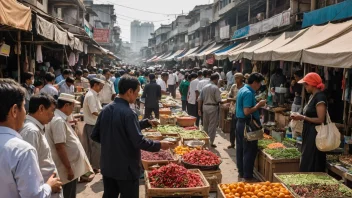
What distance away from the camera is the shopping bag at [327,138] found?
16.5 ft

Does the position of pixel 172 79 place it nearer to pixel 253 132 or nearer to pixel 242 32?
pixel 242 32

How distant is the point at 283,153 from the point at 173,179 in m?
2.80

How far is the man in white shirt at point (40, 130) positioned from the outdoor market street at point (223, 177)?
10.5 feet

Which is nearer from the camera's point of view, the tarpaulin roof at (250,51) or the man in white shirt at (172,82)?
the tarpaulin roof at (250,51)

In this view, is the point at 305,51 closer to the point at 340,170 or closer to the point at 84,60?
the point at 340,170

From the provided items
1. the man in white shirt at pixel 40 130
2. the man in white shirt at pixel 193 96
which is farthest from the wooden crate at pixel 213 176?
the man in white shirt at pixel 193 96

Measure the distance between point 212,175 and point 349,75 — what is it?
13.6 feet

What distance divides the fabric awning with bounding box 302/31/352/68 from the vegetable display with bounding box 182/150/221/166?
276 cm

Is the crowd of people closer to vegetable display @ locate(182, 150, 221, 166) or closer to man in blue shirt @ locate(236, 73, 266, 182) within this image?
man in blue shirt @ locate(236, 73, 266, 182)

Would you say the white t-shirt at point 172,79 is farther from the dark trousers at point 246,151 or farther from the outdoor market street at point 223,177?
the dark trousers at point 246,151

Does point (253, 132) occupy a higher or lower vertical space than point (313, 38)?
lower

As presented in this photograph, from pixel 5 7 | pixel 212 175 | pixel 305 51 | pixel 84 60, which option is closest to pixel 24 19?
pixel 5 7

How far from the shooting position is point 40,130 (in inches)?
127

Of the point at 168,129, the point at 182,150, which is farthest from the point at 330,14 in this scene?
the point at 182,150
